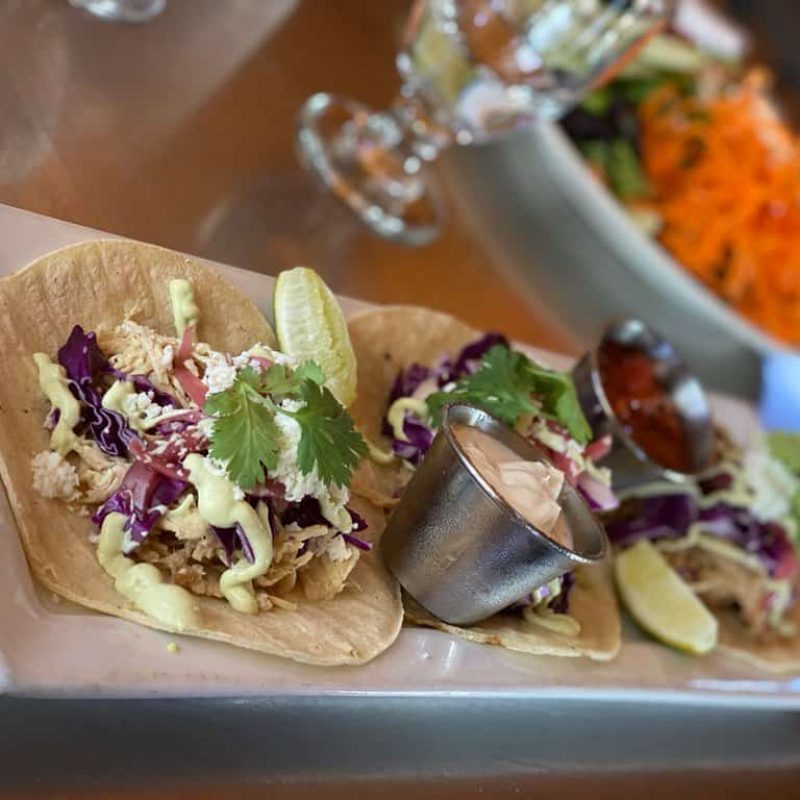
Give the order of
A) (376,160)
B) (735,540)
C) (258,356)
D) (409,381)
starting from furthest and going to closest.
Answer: (376,160) < (735,540) < (409,381) < (258,356)

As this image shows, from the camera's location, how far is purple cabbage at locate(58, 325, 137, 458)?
1787 mm

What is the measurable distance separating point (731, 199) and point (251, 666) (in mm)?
3054

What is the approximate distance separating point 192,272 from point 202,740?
879mm

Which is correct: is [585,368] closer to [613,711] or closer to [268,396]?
[613,711]

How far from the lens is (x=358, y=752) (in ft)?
6.33

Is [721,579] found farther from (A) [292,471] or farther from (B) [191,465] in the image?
(B) [191,465]

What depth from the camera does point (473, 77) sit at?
3.21 metres

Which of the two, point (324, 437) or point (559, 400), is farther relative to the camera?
point (559, 400)

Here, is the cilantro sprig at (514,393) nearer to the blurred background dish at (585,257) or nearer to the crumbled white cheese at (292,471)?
the crumbled white cheese at (292,471)

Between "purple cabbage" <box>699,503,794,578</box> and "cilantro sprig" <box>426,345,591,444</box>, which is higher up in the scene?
"cilantro sprig" <box>426,345,591,444</box>

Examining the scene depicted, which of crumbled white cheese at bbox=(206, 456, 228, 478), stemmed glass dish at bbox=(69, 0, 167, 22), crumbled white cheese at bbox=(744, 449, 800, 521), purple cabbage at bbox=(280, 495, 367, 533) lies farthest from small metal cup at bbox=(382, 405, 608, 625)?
stemmed glass dish at bbox=(69, 0, 167, 22)

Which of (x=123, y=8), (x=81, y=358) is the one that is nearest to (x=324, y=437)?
(x=81, y=358)

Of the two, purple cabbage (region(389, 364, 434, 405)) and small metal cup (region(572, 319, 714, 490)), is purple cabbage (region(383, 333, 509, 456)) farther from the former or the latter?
small metal cup (region(572, 319, 714, 490))

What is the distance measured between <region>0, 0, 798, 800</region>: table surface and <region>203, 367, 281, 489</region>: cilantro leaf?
0.41 metres
